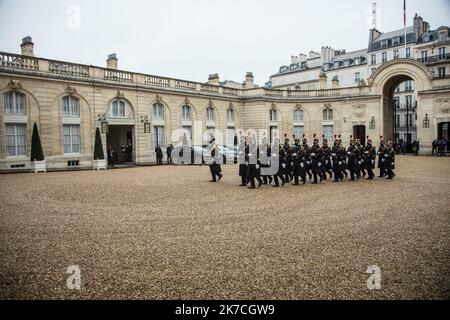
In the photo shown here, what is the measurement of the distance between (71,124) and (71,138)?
3.17ft

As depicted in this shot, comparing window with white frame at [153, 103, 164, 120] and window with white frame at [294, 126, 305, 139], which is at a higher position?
window with white frame at [153, 103, 164, 120]

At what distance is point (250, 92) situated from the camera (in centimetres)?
3562

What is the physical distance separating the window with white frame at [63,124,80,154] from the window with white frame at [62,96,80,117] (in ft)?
2.70

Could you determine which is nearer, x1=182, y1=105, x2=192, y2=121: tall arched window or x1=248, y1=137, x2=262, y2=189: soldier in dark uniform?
x1=248, y1=137, x2=262, y2=189: soldier in dark uniform

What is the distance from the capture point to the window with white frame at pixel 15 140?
2006cm

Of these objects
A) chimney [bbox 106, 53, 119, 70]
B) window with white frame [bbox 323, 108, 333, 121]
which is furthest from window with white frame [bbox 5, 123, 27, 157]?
window with white frame [bbox 323, 108, 333, 121]

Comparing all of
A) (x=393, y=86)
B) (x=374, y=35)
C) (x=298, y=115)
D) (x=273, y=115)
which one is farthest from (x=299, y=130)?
(x=374, y=35)

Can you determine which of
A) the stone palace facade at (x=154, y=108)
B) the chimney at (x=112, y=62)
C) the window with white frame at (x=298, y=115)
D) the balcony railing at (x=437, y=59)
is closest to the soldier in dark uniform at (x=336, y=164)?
the stone palace facade at (x=154, y=108)

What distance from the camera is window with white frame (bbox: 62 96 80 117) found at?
22.5m

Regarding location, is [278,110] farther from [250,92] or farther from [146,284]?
[146,284]

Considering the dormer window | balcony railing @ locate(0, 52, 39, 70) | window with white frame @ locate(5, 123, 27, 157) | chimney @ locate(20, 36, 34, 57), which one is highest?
the dormer window

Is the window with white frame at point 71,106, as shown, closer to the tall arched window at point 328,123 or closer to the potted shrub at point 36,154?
the potted shrub at point 36,154

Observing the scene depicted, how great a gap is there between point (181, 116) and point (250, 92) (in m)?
9.54

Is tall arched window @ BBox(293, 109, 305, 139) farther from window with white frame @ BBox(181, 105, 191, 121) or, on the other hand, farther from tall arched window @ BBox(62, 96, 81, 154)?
tall arched window @ BBox(62, 96, 81, 154)
